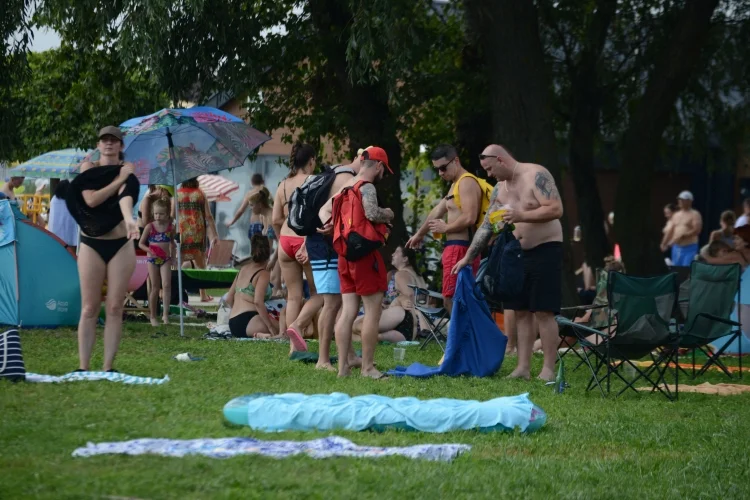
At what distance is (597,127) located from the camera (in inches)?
846

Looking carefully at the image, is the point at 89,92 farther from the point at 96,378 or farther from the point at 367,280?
the point at 96,378

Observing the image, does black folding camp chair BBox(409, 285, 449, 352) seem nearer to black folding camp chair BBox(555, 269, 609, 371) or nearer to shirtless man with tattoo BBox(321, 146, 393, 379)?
black folding camp chair BBox(555, 269, 609, 371)

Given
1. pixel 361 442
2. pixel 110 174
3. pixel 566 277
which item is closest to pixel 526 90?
pixel 566 277

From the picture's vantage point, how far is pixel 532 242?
31.1 feet

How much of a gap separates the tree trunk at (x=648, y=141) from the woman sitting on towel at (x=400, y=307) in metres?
5.03

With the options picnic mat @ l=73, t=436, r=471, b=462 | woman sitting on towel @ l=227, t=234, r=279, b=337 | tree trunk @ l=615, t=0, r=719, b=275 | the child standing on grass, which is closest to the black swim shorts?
picnic mat @ l=73, t=436, r=471, b=462

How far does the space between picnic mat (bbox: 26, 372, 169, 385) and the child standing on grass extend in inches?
223

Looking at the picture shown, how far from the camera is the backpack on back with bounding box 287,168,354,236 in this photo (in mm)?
9633

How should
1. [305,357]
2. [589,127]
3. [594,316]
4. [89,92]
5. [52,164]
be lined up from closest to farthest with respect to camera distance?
1. [305,357]
2. [594,316]
3. [89,92]
4. [52,164]
5. [589,127]

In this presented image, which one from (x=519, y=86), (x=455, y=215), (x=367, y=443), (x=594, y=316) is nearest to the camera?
(x=367, y=443)

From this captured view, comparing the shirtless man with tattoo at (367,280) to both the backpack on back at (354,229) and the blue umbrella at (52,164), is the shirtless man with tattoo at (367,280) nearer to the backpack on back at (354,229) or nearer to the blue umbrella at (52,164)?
the backpack on back at (354,229)

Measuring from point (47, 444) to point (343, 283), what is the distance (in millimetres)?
3531

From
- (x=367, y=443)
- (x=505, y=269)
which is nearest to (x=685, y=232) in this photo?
(x=505, y=269)

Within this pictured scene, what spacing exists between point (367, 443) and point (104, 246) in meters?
3.01
